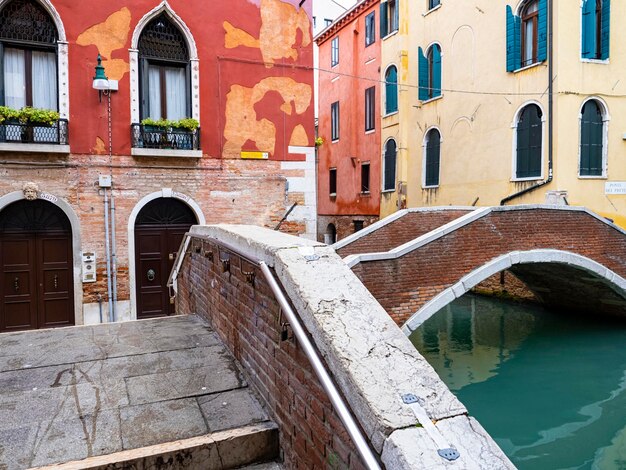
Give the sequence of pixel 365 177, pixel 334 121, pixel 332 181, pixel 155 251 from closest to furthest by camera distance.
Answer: pixel 155 251
pixel 365 177
pixel 334 121
pixel 332 181

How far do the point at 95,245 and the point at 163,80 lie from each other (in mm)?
3049

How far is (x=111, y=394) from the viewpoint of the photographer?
9.02 feet

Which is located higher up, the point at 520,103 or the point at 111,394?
the point at 520,103

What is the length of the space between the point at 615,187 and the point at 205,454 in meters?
11.4

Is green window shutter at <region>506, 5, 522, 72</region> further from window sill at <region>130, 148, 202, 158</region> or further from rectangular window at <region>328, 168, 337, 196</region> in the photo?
rectangular window at <region>328, 168, 337, 196</region>

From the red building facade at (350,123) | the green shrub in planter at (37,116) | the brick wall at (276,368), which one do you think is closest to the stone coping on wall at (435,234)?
the brick wall at (276,368)

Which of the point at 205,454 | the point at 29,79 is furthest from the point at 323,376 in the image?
the point at 29,79

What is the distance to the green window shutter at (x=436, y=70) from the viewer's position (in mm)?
14109

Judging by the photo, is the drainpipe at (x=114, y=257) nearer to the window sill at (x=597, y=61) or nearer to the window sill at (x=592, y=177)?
the window sill at (x=592, y=177)

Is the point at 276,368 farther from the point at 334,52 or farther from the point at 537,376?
the point at 334,52

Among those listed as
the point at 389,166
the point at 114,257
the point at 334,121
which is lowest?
the point at 114,257

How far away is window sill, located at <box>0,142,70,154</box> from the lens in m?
7.64

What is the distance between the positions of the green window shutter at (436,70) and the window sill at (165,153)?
26.5 feet

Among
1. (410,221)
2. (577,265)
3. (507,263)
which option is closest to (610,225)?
(577,265)
